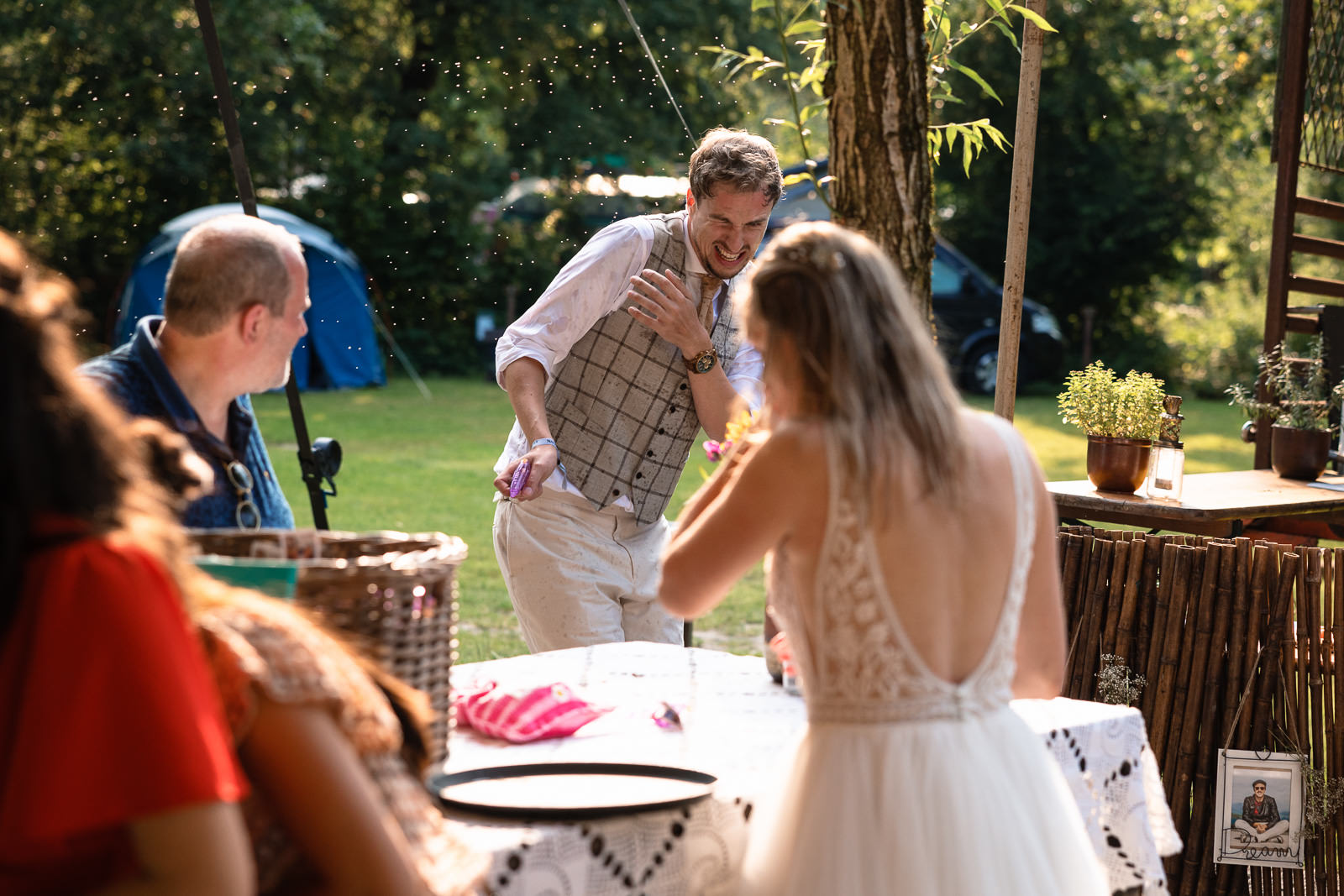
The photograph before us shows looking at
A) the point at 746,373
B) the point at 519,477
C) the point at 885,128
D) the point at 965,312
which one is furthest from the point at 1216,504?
the point at 965,312

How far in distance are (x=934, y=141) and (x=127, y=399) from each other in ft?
6.16

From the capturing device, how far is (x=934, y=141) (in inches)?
121

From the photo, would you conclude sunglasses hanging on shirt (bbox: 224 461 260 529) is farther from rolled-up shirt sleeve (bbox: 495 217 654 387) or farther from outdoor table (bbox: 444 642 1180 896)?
rolled-up shirt sleeve (bbox: 495 217 654 387)

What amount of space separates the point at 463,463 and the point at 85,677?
9353mm

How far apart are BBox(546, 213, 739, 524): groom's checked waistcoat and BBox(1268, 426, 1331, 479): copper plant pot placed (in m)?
2.34

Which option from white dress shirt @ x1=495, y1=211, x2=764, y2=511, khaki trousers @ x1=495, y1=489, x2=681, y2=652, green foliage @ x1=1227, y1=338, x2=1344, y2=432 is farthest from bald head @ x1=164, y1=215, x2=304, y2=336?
green foliage @ x1=1227, y1=338, x2=1344, y2=432

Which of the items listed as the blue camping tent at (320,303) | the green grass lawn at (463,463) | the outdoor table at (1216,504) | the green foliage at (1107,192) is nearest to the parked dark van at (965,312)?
the green grass lawn at (463,463)

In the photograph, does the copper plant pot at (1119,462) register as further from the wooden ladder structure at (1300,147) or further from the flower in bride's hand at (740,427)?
the flower in bride's hand at (740,427)

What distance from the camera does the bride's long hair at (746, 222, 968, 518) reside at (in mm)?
1604

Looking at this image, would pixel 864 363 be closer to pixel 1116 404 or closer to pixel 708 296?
pixel 708 296

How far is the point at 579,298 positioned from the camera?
3021mm

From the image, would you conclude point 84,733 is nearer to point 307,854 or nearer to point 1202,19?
point 307,854

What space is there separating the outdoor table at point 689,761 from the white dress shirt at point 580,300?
761 mm

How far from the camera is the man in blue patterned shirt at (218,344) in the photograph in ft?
6.27
